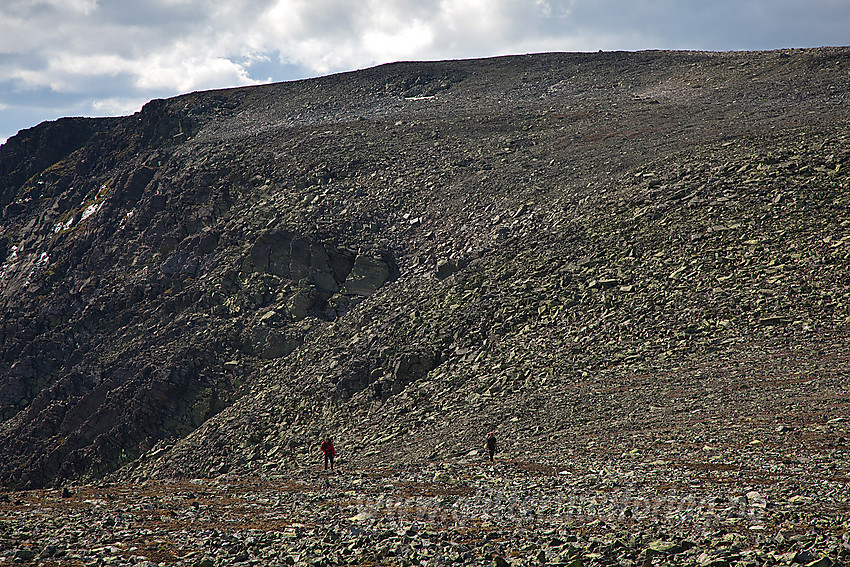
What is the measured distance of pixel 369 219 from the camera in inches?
1692

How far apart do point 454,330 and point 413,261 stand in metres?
9.45

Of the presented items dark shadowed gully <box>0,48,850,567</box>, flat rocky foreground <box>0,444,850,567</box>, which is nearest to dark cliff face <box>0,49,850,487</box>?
dark shadowed gully <box>0,48,850,567</box>

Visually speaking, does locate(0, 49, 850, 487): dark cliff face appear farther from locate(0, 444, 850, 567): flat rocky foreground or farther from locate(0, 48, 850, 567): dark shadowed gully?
locate(0, 444, 850, 567): flat rocky foreground

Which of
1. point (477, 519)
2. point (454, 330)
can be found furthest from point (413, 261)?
point (477, 519)

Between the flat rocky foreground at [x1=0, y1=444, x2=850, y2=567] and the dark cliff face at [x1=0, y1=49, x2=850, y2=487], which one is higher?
the dark cliff face at [x1=0, y1=49, x2=850, y2=487]

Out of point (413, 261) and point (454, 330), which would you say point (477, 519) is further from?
point (413, 261)

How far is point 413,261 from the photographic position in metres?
38.3

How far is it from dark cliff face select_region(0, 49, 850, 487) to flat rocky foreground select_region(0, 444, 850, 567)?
5.96m

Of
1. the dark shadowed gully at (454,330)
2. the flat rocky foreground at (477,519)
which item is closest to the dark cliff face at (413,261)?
the dark shadowed gully at (454,330)

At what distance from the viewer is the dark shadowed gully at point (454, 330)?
12.9m

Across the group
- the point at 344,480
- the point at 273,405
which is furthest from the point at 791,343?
the point at 273,405

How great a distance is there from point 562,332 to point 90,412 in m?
26.9

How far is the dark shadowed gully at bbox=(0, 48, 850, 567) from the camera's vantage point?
1288 cm

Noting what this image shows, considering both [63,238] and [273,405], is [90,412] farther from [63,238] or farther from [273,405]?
[63,238]
